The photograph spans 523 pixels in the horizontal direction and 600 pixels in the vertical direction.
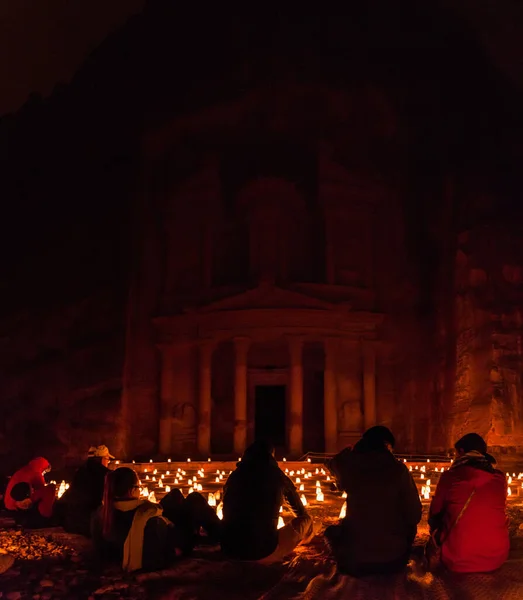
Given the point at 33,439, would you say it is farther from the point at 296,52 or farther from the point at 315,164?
the point at 296,52

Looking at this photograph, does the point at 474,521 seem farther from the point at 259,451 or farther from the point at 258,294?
the point at 258,294

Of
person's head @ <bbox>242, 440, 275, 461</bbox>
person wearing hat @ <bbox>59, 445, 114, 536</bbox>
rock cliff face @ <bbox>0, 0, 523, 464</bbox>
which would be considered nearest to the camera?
person's head @ <bbox>242, 440, 275, 461</bbox>

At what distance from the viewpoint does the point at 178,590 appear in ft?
22.0

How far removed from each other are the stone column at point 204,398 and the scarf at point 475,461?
20.0 m

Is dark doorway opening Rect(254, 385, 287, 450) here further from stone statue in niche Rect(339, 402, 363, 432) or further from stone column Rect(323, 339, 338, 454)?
stone column Rect(323, 339, 338, 454)

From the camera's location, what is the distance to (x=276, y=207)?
27.8 metres

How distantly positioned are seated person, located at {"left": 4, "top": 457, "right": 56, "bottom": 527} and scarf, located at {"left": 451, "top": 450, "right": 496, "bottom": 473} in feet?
20.9

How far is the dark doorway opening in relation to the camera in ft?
98.0

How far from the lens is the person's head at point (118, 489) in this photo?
282 inches

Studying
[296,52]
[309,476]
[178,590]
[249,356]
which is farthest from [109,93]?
[178,590]

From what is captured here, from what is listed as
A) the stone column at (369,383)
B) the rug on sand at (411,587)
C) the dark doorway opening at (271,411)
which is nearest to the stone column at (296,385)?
the stone column at (369,383)

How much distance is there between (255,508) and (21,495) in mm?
5181

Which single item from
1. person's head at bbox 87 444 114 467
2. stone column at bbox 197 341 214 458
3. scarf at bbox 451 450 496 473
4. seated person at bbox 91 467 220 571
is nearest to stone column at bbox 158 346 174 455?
stone column at bbox 197 341 214 458

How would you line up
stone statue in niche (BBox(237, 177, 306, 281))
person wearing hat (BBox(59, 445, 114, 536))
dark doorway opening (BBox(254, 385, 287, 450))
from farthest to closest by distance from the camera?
1. dark doorway opening (BBox(254, 385, 287, 450))
2. stone statue in niche (BBox(237, 177, 306, 281))
3. person wearing hat (BBox(59, 445, 114, 536))
